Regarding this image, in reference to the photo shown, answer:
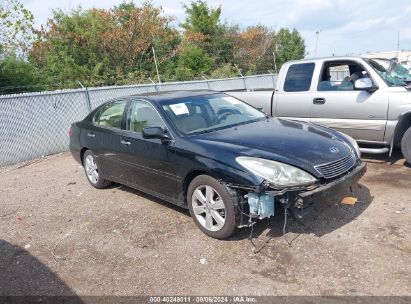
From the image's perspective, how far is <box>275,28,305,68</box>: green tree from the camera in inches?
1490

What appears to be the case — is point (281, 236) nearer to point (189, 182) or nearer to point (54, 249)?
point (189, 182)

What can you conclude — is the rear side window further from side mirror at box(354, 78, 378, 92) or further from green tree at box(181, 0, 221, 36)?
green tree at box(181, 0, 221, 36)

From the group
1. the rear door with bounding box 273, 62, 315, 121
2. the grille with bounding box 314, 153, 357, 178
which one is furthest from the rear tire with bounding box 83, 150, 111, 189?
the grille with bounding box 314, 153, 357, 178

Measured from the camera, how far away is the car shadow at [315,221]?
14.0ft

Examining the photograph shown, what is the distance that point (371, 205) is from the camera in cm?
487

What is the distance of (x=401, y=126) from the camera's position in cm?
612

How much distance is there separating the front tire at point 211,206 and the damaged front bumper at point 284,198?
4.6 inches

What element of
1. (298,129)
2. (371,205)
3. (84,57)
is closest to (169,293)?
(298,129)

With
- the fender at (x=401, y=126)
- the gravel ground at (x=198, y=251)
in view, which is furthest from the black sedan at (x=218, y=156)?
the fender at (x=401, y=126)

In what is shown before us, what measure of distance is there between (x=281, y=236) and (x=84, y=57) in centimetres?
1701

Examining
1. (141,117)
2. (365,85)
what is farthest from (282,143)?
(365,85)

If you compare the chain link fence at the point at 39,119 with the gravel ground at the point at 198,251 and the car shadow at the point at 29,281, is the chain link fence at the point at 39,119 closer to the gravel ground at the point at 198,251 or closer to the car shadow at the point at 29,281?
the gravel ground at the point at 198,251

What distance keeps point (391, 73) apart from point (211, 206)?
434 cm

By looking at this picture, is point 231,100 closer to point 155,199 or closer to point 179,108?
point 179,108
